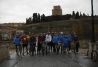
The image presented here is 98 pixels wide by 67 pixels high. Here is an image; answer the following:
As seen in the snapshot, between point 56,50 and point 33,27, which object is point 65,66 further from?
point 33,27

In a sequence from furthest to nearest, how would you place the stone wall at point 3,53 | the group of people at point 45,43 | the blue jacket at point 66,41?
the blue jacket at point 66,41
the group of people at point 45,43
the stone wall at point 3,53

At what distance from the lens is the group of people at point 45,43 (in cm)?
3241

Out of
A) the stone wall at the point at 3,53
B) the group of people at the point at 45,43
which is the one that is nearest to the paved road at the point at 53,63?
the stone wall at the point at 3,53

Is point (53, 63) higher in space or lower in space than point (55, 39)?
lower

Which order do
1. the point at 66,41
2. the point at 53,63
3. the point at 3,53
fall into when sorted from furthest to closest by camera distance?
the point at 66,41, the point at 3,53, the point at 53,63

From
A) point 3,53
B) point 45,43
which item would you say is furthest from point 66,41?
point 3,53

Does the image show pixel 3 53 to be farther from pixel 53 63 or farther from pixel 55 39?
pixel 55 39

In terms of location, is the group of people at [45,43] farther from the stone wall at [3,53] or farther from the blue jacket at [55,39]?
the stone wall at [3,53]

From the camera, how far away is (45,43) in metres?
33.4

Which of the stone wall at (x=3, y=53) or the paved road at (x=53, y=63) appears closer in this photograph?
the paved road at (x=53, y=63)

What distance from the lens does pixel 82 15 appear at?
423ft

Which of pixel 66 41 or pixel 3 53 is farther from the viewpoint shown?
pixel 66 41

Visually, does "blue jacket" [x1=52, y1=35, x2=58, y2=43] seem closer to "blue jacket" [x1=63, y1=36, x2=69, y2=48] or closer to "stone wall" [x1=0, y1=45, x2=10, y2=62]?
"blue jacket" [x1=63, y1=36, x2=69, y2=48]

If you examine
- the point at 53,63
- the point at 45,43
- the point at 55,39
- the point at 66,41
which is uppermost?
the point at 55,39
